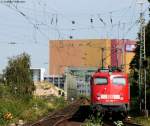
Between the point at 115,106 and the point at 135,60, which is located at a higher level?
the point at 135,60

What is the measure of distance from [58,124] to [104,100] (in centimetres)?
313

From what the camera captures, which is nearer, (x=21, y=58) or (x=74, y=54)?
(x=21, y=58)

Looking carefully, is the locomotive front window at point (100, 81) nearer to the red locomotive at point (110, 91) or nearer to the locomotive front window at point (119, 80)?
the red locomotive at point (110, 91)

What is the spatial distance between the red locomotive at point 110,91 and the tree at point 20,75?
1004 inches

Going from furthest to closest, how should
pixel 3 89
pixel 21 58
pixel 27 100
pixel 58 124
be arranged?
pixel 21 58 → pixel 27 100 → pixel 3 89 → pixel 58 124

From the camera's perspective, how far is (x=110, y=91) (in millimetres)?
34625

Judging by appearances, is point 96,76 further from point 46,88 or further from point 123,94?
point 46,88

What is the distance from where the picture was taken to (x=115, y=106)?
34031mm

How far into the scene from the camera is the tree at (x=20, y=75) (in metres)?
61.3

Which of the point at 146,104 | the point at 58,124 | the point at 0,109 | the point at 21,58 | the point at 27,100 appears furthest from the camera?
the point at 21,58

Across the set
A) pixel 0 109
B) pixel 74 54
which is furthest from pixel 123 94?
pixel 74 54

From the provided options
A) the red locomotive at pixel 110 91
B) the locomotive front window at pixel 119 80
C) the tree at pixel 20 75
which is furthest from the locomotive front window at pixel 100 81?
the tree at pixel 20 75

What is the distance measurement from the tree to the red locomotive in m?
25.5

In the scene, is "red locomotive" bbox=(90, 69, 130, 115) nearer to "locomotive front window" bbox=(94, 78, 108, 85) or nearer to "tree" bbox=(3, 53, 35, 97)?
"locomotive front window" bbox=(94, 78, 108, 85)
